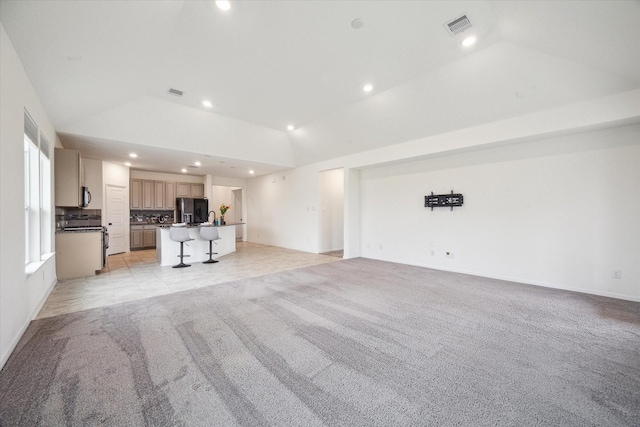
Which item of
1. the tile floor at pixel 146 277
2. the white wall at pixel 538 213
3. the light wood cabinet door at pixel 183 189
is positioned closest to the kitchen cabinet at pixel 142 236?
the tile floor at pixel 146 277

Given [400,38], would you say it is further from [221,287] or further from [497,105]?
[221,287]

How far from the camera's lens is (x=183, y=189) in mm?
9102

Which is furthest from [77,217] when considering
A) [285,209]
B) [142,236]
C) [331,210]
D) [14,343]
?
[331,210]

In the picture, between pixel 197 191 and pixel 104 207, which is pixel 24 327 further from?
pixel 197 191

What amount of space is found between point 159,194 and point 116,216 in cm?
158

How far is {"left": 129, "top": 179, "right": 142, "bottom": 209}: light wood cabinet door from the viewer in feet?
26.6

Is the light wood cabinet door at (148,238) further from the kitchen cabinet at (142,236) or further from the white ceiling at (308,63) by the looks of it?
the white ceiling at (308,63)

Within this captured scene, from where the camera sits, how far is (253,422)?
4.72ft

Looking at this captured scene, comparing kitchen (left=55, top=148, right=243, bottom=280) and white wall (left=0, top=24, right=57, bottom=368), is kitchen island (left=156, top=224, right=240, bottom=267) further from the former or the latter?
white wall (left=0, top=24, right=57, bottom=368)

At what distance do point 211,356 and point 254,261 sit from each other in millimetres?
4102

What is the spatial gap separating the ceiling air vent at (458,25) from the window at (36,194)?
4688 millimetres

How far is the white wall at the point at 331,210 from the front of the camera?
24.6 ft

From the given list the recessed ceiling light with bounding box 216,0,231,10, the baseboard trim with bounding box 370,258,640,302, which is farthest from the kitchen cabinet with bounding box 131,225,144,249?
the baseboard trim with bounding box 370,258,640,302

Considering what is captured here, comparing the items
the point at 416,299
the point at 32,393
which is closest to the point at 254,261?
the point at 416,299
